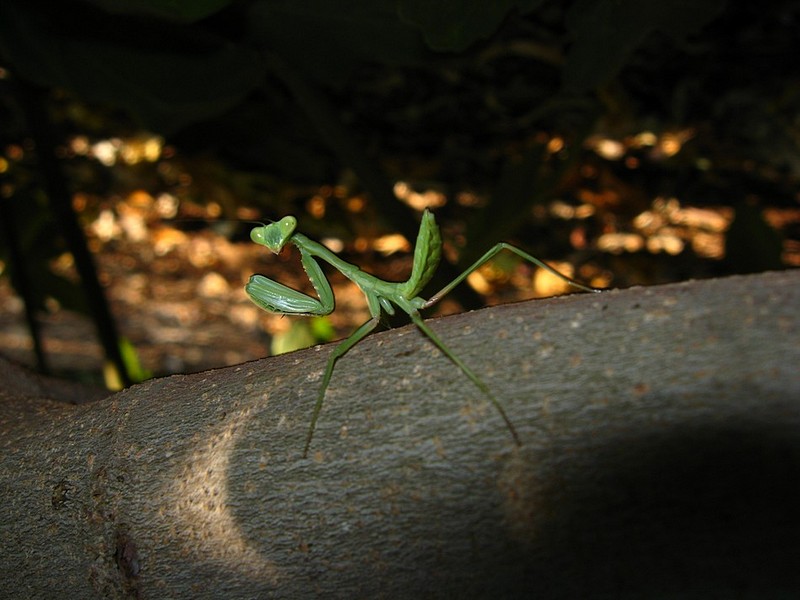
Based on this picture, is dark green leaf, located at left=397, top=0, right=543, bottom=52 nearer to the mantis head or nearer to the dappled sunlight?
the mantis head

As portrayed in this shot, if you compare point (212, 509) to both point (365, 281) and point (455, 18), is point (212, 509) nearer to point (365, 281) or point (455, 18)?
point (365, 281)

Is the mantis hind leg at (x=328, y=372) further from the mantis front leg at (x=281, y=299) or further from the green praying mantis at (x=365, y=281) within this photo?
the mantis front leg at (x=281, y=299)

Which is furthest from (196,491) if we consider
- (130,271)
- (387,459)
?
(130,271)

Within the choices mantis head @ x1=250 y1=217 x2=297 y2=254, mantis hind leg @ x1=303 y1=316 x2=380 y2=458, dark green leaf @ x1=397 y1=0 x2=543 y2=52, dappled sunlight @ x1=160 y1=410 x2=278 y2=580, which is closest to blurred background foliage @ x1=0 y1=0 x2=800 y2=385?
dark green leaf @ x1=397 y1=0 x2=543 y2=52

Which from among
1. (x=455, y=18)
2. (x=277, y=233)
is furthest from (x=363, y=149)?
(x=277, y=233)

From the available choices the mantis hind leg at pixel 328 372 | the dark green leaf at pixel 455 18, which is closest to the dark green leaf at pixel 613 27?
the dark green leaf at pixel 455 18
